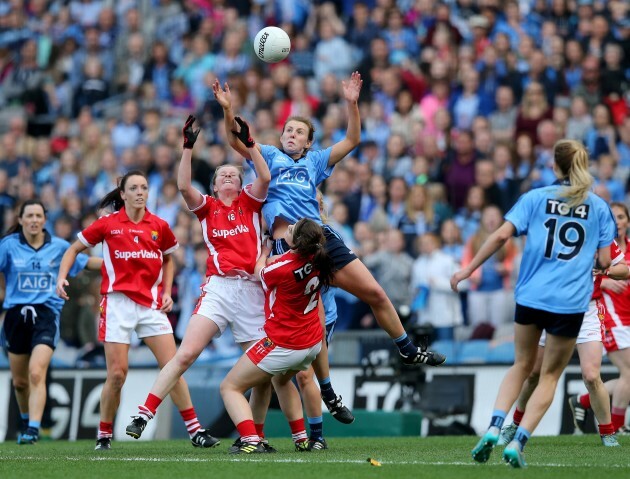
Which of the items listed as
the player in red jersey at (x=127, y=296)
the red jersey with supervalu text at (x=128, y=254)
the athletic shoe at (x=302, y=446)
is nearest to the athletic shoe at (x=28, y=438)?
the player in red jersey at (x=127, y=296)

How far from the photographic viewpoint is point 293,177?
10.7m

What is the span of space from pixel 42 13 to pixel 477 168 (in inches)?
467

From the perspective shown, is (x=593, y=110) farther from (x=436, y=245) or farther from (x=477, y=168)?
(x=436, y=245)

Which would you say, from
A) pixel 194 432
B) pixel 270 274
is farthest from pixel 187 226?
pixel 270 274

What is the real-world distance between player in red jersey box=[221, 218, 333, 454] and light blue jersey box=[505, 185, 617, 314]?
1666 mm

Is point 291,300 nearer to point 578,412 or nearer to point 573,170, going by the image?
point 573,170

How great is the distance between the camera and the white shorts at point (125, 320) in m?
11.3

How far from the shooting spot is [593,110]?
1694cm

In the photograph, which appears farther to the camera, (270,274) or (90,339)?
(90,339)

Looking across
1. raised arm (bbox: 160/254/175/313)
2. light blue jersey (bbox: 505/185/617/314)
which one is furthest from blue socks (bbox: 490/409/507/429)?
raised arm (bbox: 160/254/175/313)

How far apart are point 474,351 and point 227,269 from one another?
17.5ft

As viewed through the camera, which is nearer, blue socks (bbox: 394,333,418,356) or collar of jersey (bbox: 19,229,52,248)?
blue socks (bbox: 394,333,418,356)

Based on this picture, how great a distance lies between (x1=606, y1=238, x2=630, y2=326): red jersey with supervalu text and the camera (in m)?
12.5

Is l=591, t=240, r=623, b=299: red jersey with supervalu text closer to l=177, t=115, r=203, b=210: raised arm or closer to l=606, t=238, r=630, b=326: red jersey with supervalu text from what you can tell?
l=606, t=238, r=630, b=326: red jersey with supervalu text
